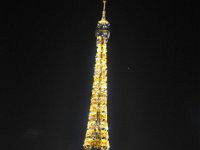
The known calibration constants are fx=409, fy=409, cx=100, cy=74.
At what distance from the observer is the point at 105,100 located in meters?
40.9

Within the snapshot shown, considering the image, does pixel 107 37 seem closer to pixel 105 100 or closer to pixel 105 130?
pixel 105 100

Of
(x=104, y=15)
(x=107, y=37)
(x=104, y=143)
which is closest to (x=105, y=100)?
(x=104, y=143)

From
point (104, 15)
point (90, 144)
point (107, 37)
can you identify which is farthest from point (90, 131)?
point (104, 15)

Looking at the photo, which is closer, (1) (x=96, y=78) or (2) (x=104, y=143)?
(2) (x=104, y=143)

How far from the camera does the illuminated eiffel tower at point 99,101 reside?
3878 cm

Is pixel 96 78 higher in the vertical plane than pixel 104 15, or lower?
lower

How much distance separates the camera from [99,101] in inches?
1619

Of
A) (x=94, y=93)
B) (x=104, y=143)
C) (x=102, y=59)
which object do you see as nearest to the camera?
(x=104, y=143)

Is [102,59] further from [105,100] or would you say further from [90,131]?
[90,131]

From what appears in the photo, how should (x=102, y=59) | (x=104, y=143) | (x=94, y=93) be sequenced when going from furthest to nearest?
(x=102, y=59) → (x=94, y=93) → (x=104, y=143)

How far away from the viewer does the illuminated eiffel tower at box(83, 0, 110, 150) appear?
1527 inches

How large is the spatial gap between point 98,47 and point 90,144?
1162cm

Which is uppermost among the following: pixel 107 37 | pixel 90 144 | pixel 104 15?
pixel 104 15

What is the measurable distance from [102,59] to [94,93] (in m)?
4.56
